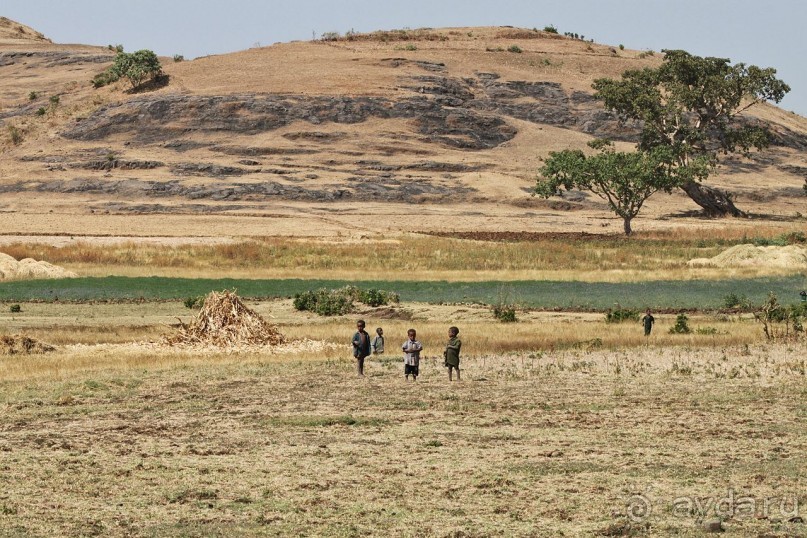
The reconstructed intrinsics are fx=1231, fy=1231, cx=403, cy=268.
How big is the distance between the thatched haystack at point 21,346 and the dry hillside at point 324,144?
6551cm

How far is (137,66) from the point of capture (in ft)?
550

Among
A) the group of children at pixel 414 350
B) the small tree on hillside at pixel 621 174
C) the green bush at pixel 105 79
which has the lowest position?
the group of children at pixel 414 350

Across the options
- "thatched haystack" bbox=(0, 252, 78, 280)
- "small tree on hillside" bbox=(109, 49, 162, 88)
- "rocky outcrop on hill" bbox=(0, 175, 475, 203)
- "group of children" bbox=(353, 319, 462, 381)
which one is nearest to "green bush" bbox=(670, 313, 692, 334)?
"group of children" bbox=(353, 319, 462, 381)

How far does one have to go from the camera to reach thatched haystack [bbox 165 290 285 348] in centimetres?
3584

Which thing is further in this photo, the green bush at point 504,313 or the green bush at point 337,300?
the green bush at point 337,300

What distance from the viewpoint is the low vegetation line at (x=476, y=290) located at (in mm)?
50656

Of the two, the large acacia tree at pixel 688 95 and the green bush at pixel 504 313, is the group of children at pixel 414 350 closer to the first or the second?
the green bush at pixel 504 313

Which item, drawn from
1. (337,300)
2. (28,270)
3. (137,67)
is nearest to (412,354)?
(337,300)

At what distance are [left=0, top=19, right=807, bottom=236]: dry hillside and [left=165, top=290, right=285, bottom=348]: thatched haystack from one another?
64163mm

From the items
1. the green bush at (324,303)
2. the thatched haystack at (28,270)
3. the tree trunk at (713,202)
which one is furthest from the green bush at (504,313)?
the tree trunk at (713,202)

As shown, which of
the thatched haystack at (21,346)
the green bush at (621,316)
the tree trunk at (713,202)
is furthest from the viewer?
the tree trunk at (713,202)

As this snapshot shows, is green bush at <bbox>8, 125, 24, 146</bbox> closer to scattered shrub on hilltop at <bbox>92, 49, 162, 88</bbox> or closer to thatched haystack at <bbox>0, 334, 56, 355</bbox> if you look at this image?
scattered shrub on hilltop at <bbox>92, 49, 162, 88</bbox>

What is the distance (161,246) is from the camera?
263 feet

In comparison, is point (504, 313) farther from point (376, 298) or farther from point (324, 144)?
point (324, 144)
